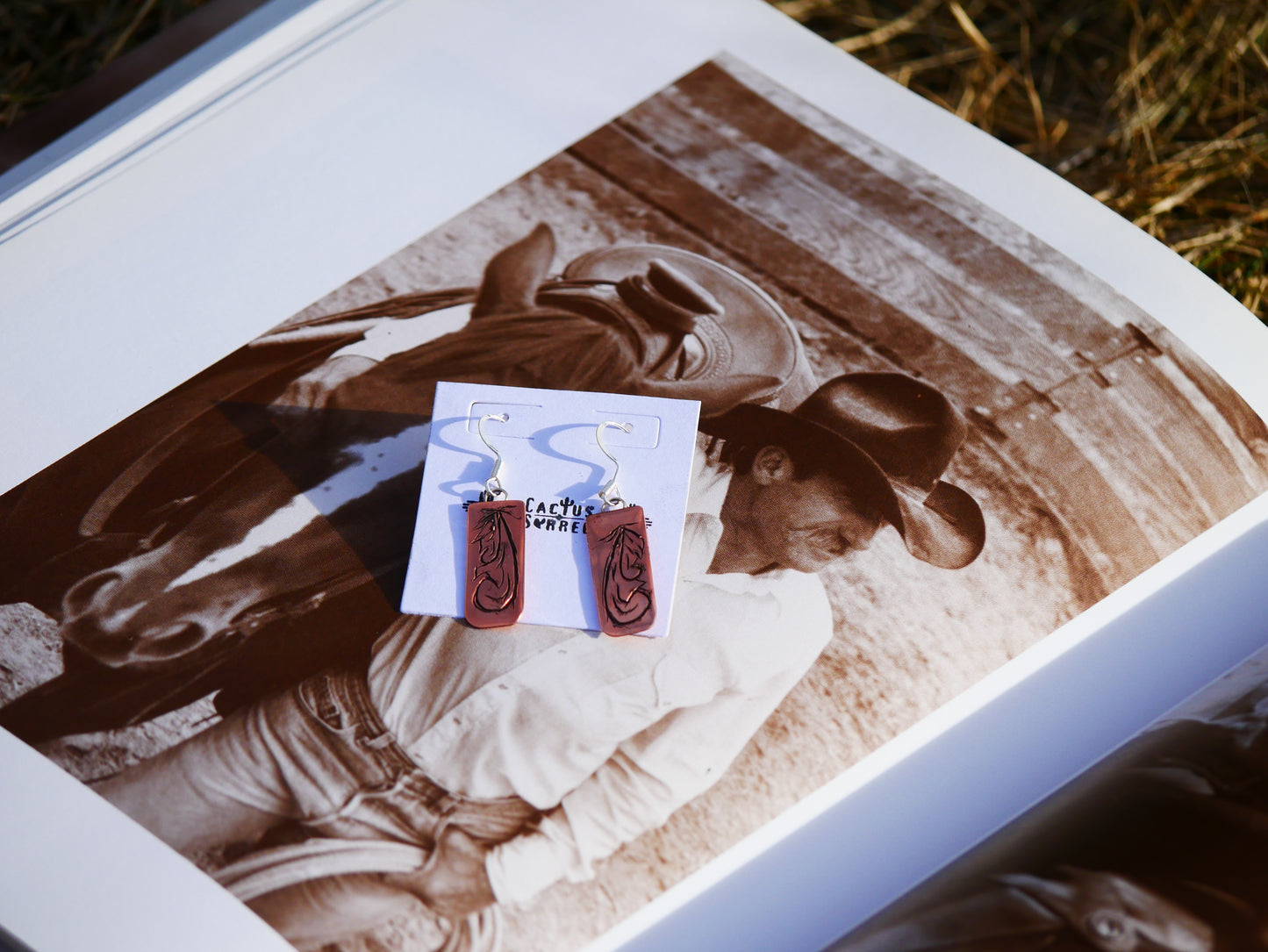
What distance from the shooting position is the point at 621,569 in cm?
72

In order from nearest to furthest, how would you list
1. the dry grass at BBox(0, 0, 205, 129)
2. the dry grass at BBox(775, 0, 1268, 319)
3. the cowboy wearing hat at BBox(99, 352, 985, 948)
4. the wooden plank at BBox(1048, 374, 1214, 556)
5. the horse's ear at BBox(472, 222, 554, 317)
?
the cowboy wearing hat at BBox(99, 352, 985, 948)
the wooden plank at BBox(1048, 374, 1214, 556)
the horse's ear at BBox(472, 222, 554, 317)
the dry grass at BBox(775, 0, 1268, 319)
the dry grass at BBox(0, 0, 205, 129)

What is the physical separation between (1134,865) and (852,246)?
53cm

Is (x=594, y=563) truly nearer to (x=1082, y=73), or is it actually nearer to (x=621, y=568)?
(x=621, y=568)

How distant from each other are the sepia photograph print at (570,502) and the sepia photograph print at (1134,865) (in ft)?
0.33

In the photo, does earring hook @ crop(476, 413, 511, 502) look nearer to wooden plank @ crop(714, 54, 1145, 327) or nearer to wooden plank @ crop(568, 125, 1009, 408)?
wooden plank @ crop(568, 125, 1009, 408)

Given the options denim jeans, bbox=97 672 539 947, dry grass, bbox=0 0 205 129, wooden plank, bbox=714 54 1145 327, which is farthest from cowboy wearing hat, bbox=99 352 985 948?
dry grass, bbox=0 0 205 129

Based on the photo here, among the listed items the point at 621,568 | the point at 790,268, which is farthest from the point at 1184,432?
the point at 621,568

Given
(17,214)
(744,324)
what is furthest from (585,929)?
(17,214)

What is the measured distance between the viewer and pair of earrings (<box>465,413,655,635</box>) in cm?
71

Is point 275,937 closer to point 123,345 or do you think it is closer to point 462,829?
point 462,829

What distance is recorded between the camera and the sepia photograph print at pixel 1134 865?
549 millimetres

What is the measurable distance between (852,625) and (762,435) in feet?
0.52

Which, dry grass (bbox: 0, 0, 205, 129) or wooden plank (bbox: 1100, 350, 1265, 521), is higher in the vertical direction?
dry grass (bbox: 0, 0, 205, 129)

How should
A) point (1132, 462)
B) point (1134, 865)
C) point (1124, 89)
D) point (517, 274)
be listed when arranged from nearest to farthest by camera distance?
point (1134, 865) < point (1132, 462) < point (517, 274) < point (1124, 89)
